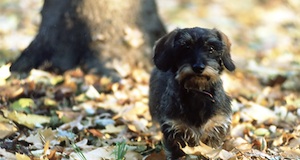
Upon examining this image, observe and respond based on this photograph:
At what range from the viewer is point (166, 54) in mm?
4789

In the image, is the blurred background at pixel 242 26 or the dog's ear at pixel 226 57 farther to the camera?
the blurred background at pixel 242 26

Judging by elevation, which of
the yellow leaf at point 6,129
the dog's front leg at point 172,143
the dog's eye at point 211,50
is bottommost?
the dog's front leg at point 172,143

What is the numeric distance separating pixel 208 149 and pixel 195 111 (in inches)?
17.9

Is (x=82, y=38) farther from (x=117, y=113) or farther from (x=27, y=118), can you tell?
(x=27, y=118)

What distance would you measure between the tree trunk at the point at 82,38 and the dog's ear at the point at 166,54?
2368 mm

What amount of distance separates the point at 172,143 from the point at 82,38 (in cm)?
296

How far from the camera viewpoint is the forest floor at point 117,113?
4812mm

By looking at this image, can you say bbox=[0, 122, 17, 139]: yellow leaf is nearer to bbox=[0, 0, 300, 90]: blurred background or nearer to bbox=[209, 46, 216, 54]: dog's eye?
bbox=[209, 46, 216, 54]: dog's eye

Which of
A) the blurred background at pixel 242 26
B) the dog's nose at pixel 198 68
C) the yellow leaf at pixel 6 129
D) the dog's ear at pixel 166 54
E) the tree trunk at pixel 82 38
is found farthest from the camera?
the blurred background at pixel 242 26

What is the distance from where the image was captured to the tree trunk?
7285mm

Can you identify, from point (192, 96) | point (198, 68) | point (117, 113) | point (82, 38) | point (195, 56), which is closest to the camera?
point (198, 68)

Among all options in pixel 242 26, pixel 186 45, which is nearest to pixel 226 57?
pixel 186 45

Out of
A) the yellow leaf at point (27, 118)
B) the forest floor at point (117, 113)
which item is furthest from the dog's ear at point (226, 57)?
the yellow leaf at point (27, 118)

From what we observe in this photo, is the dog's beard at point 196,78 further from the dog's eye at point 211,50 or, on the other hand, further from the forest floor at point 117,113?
the forest floor at point 117,113
